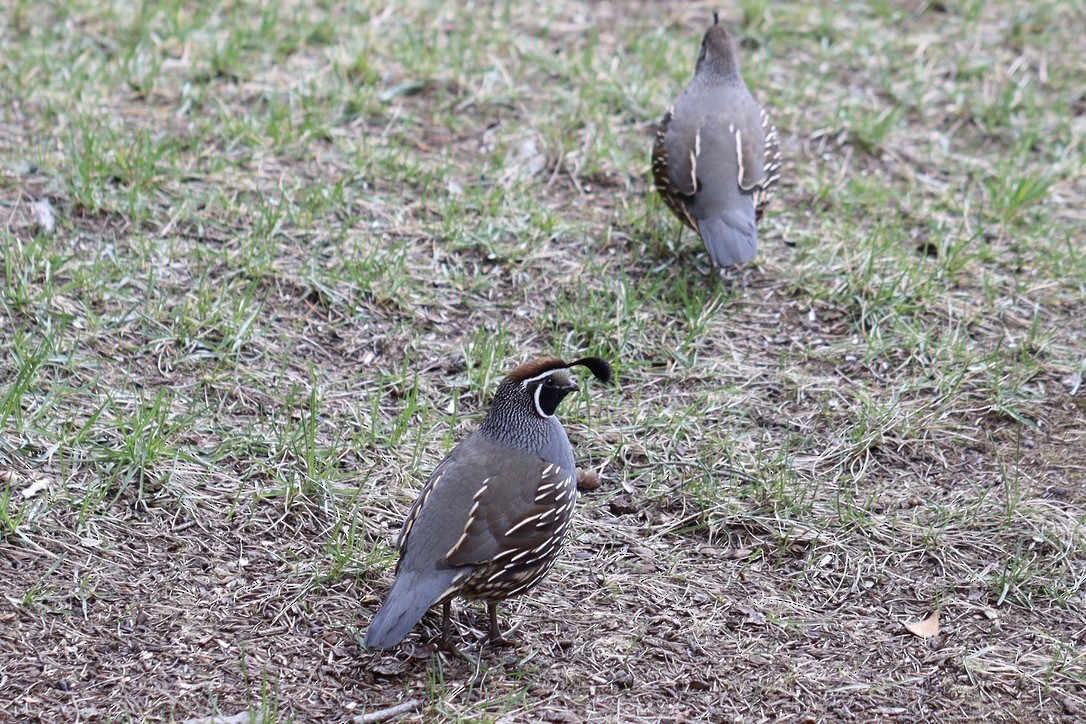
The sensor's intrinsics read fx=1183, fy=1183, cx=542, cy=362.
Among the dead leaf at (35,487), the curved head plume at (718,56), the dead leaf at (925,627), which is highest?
the curved head plume at (718,56)

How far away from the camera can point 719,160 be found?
520 cm

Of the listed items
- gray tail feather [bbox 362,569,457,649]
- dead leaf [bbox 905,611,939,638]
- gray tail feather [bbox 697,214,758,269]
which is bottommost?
dead leaf [bbox 905,611,939,638]

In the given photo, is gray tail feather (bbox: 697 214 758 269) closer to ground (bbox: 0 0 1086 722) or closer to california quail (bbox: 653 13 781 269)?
california quail (bbox: 653 13 781 269)

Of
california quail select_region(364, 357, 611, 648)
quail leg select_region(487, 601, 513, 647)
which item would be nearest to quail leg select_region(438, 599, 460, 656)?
california quail select_region(364, 357, 611, 648)

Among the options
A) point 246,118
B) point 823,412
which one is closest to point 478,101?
point 246,118

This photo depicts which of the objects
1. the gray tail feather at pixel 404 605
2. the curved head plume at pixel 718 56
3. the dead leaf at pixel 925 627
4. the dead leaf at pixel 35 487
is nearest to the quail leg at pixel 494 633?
the gray tail feather at pixel 404 605

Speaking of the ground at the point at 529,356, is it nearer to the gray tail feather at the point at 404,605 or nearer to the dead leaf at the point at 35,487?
the dead leaf at the point at 35,487

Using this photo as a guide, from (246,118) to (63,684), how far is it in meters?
3.43

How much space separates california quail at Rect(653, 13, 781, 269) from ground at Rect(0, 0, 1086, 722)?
32 cm

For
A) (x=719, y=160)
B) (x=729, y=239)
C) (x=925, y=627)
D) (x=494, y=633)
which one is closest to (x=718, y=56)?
(x=719, y=160)

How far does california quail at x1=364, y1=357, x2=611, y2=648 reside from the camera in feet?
10.9

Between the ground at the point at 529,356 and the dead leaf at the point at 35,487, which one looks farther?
the dead leaf at the point at 35,487

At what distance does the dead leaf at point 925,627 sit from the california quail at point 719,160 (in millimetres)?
1772

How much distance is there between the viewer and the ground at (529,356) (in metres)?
3.51
